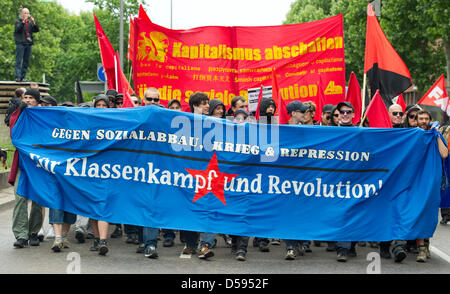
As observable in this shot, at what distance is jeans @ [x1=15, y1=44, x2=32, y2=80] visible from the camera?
1765 cm

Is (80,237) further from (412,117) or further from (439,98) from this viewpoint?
(439,98)

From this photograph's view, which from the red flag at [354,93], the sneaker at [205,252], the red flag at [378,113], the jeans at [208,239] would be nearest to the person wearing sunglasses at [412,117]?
the red flag at [378,113]

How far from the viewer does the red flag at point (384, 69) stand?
9141 mm

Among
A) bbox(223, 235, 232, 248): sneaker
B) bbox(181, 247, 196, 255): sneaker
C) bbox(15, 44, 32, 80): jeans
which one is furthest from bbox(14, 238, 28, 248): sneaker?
bbox(15, 44, 32, 80): jeans

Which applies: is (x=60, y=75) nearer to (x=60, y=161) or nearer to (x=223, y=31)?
(x=223, y=31)

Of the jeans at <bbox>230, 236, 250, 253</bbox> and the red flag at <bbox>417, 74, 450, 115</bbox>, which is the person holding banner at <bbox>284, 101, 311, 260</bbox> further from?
the red flag at <bbox>417, 74, 450, 115</bbox>

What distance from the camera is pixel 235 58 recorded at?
39.2ft

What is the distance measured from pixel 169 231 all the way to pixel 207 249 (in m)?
1.00

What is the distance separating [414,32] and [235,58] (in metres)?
20.3

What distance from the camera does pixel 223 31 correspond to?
11.9 meters

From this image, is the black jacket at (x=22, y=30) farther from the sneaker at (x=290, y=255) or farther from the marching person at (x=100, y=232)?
the sneaker at (x=290, y=255)

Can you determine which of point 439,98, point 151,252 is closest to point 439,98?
point 439,98
